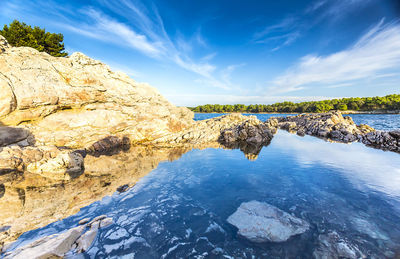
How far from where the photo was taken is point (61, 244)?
170 inches

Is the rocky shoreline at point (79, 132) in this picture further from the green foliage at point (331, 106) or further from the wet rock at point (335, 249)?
the green foliage at point (331, 106)

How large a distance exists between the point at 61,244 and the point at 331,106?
481ft

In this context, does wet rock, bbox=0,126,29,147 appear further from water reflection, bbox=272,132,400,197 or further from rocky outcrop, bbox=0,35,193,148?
water reflection, bbox=272,132,400,197

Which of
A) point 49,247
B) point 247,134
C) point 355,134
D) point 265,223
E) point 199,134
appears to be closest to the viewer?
point 49,247

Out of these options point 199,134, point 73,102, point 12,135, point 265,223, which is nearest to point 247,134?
point 199,134

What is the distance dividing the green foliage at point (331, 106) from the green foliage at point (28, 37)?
133 m

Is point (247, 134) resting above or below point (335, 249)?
above

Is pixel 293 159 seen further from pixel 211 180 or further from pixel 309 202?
pixel 211 180

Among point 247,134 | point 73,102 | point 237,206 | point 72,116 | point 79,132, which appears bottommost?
point 237,206

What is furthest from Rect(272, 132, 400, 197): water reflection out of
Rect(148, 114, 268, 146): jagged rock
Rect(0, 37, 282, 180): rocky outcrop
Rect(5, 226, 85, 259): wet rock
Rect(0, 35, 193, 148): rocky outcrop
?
Rect(0, 35, 193, 148): rocky outcrop

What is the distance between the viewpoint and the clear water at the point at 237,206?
15.5 ft

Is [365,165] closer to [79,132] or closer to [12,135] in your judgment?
[79,132]

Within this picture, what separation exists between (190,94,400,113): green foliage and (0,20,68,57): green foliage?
5224 inches

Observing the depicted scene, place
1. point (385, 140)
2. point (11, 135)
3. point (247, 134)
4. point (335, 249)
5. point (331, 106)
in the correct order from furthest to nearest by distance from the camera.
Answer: point (331, 106), point (247, 134), point (385, 140), point (11, 135), point (335, 249)
